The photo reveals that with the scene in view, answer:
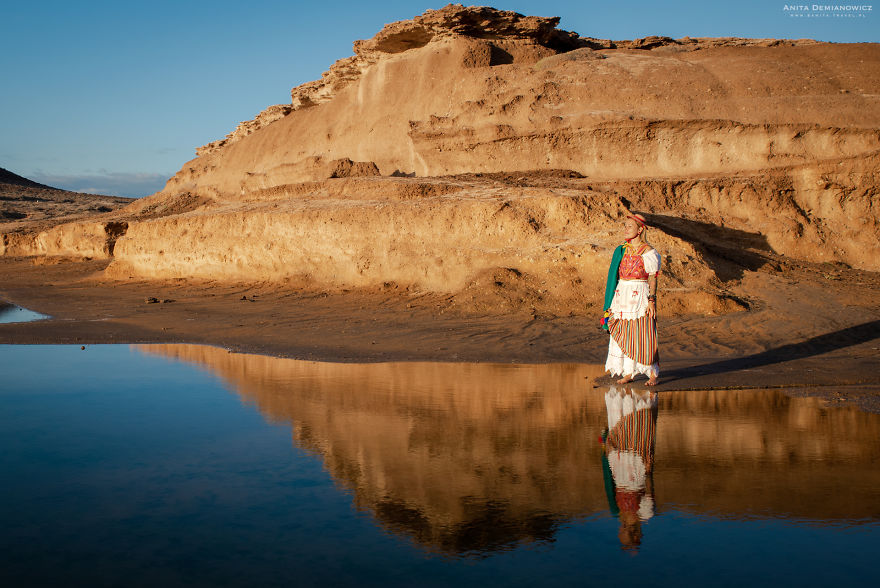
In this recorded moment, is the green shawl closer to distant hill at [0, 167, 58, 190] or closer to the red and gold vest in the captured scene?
the red and gold vest

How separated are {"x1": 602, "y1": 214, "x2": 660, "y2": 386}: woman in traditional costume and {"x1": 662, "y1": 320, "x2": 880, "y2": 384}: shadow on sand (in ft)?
1.37

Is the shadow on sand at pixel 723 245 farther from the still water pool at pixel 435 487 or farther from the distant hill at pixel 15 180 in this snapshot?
the distant hill at pixel 15 180

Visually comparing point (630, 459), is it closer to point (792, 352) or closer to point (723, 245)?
point (792, 352)

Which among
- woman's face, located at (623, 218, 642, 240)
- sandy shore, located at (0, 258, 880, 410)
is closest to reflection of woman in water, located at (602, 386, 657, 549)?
sandy shore, located at (0, 258, 880, 410)

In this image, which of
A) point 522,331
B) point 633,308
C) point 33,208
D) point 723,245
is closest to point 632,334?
point 633,308

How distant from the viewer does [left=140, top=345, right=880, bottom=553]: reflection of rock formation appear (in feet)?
11.4

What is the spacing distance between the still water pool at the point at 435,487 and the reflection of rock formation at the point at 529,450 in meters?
0.02

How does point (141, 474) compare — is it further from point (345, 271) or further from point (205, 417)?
point (345, 271)

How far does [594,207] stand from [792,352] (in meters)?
4.22

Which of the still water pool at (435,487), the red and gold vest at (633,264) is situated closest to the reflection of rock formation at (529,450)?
the still water pool at (435,487)

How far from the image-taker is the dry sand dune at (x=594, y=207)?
10586mm

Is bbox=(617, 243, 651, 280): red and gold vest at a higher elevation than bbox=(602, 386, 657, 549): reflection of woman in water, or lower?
higher

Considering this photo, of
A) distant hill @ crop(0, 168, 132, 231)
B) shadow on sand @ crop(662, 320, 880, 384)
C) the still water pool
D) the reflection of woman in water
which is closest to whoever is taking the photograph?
the still water pool

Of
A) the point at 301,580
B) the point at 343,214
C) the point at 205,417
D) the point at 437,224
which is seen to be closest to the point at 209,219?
the point at 343,214
